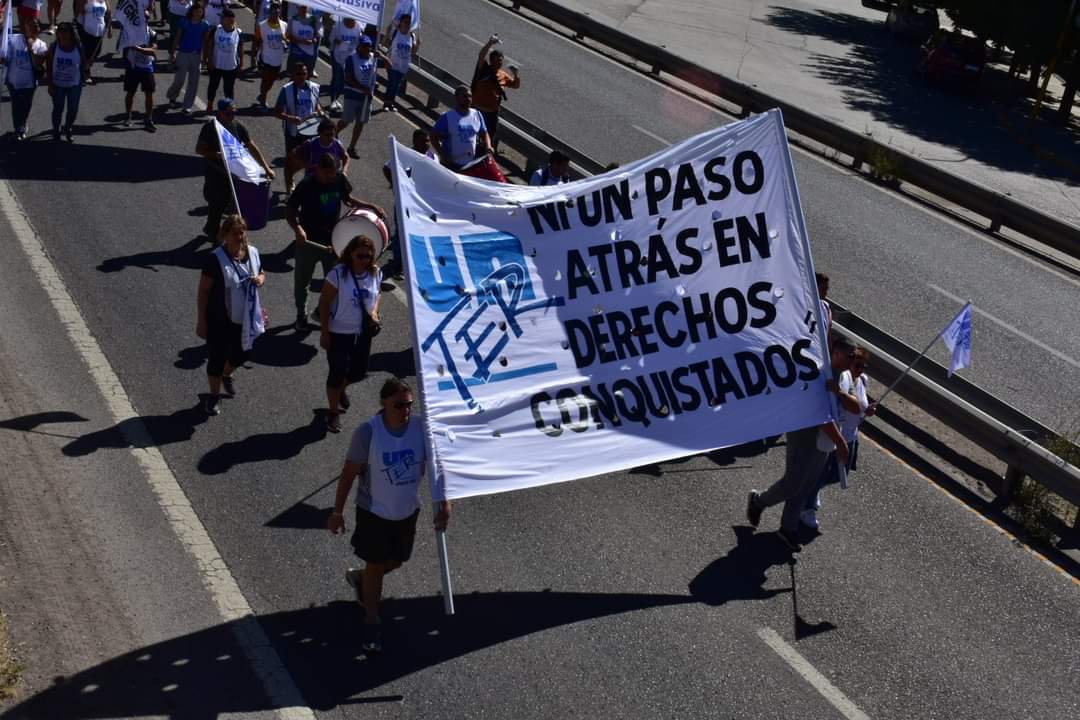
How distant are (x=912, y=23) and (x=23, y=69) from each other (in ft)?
98.7

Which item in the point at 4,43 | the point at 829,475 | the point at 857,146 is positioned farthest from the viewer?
the point at 857,146

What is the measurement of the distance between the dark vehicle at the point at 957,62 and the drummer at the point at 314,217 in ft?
79.1

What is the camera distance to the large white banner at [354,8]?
58.0 feet

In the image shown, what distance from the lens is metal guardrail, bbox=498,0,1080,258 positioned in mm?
17688

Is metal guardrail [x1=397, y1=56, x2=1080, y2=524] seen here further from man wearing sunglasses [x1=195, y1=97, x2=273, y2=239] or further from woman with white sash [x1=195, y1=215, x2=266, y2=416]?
man wearing sunglasses [x1=195, y1=97, x2=273, y2=239]

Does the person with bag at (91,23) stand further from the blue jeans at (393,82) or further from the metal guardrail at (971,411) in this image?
the metal guardrail at (971,411)

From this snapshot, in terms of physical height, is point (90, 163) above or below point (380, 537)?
below

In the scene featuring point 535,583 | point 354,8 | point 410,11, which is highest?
point 354,8

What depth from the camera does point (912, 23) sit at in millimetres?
38750

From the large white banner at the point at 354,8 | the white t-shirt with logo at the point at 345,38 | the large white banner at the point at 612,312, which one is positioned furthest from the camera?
the white t-shirt with logo at the point at 345,38

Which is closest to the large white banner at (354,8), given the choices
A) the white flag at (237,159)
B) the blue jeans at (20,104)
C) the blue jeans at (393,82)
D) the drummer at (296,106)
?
the blue jeans at (393,82)

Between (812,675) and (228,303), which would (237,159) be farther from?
(812,675)

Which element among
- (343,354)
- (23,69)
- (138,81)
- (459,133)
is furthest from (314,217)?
(138,81)

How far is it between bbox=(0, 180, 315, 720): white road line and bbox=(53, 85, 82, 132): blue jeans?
12.2 feet
